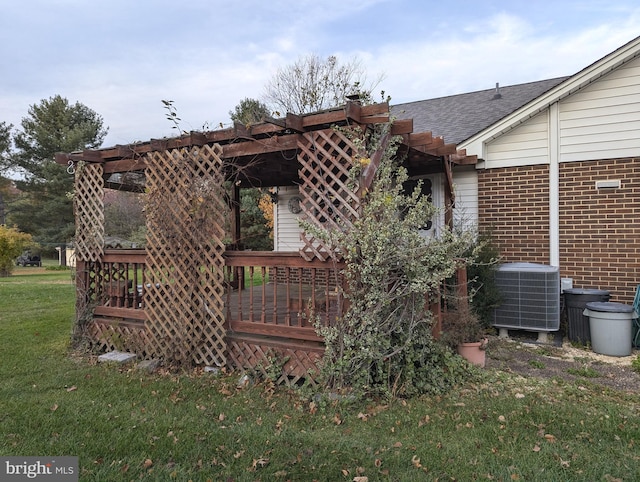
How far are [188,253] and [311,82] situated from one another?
647 inches

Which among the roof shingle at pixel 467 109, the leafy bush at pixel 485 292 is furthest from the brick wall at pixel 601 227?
the roof shingle at pixel 467 109

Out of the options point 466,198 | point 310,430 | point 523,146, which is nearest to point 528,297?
point 466,198

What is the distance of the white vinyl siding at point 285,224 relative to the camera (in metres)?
8.63

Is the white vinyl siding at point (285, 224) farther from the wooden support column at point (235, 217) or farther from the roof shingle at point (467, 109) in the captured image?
the roof shingle at point (467, 109)

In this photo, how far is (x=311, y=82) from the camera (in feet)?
62.7

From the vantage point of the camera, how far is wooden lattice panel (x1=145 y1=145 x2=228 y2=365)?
4.50m

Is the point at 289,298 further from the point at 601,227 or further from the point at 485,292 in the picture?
the point at 601,227

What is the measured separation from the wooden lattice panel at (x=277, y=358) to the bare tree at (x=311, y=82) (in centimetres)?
1469

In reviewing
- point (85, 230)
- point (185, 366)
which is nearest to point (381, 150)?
point (185, 366)

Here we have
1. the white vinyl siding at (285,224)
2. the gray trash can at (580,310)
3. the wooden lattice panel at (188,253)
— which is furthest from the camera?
the white vinyl siding at (285,224)

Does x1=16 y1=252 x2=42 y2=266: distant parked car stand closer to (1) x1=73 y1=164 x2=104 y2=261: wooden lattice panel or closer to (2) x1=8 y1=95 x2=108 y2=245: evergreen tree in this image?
(2) x1=8 y1=95 x2=108 y2=245: evergreen tree

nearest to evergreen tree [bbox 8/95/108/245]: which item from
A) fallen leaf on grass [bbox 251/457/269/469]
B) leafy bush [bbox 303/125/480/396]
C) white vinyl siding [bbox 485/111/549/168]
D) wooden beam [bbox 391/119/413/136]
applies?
white vinyl siding [bbox 485/111/549/168]

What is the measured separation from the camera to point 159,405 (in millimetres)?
3531

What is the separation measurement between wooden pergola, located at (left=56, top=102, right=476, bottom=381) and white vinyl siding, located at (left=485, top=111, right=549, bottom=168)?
1265mm
